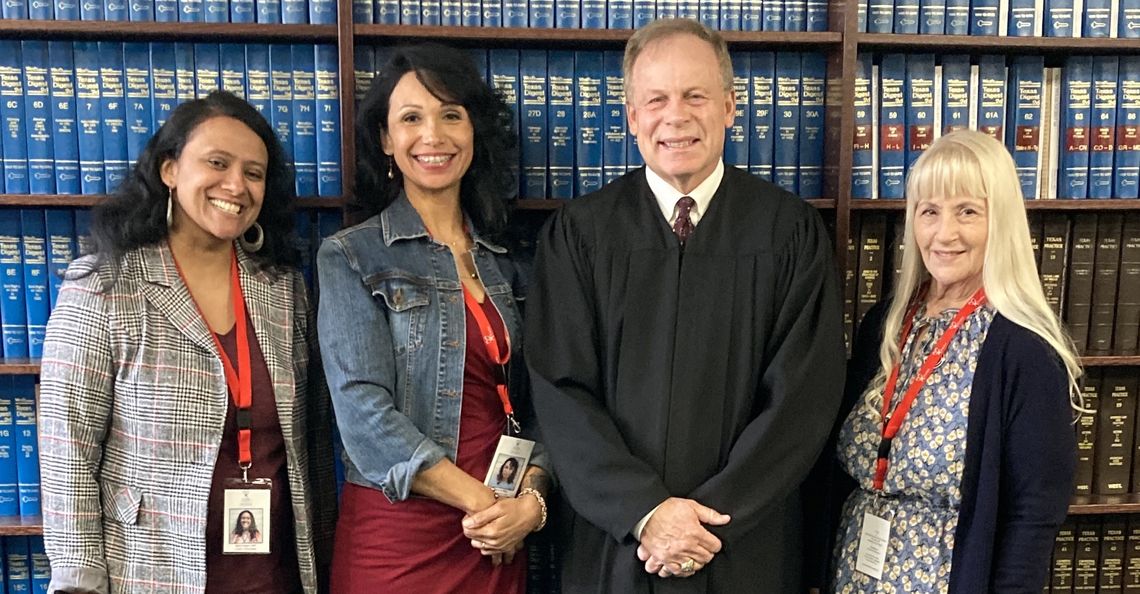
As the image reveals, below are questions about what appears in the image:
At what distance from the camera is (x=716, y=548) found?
1.59 metres

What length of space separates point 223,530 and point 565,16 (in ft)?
4.45

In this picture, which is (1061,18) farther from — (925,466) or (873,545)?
(873,545)

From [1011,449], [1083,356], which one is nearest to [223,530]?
[1011,449]

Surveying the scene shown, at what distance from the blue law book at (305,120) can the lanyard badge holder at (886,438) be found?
136 centimetres

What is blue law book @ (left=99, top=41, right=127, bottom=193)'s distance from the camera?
1.99 meters

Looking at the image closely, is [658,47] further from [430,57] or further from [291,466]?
[291,466]

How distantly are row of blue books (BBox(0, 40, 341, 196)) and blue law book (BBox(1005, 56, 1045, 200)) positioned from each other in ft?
5.36

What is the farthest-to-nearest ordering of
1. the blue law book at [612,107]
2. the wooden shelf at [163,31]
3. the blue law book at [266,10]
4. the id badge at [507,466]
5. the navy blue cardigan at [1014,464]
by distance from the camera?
the blue law book at [612,107] → the blue law book at [266,10] → the wooden shelf at [163,31] → the id badge at [507,466] → the navy blue cardigan at [1014,464]

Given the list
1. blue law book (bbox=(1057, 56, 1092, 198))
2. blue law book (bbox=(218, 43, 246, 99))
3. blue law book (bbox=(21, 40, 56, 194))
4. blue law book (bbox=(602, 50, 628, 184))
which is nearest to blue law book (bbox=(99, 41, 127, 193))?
blue law book (bbox=(21, 40, 56, 194))

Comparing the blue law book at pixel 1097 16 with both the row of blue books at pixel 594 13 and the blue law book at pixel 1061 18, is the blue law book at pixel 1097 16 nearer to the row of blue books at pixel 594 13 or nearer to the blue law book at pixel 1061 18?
the blue law book at pixel 1061 18

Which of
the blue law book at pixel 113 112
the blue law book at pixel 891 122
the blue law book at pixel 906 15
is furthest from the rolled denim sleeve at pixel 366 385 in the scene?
the blue law book at pixel 906 15

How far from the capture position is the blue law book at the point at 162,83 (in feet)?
6.57

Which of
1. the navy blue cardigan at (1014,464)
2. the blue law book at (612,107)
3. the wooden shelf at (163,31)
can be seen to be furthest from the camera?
the blue law book at (612,107)

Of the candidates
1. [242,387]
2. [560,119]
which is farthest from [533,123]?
[242,387]
